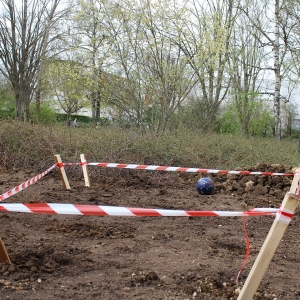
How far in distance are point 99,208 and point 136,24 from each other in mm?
13456

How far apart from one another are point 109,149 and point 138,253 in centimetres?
723

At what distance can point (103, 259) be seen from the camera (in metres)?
4.17

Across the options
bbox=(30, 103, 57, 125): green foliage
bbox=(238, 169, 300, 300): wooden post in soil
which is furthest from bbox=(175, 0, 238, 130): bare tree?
bbox=(238, 169, 300, 300): wooden post in soil

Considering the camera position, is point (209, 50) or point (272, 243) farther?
point (209, 50)

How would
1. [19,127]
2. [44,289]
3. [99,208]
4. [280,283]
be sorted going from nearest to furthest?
[99,208], [44,289], [280,283], [19,127]

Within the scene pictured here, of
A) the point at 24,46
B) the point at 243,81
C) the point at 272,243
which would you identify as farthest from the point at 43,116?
the point at 272,243

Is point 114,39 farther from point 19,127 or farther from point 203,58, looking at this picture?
point 19,127

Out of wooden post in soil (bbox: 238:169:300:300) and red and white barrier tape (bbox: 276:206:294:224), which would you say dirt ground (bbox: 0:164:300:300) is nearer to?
wooden post in soil (bbox: 238:169:300:300)

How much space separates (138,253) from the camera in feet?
14.5

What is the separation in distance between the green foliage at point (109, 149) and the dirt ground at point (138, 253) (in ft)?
11.7

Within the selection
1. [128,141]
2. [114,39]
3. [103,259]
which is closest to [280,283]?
[103,259]

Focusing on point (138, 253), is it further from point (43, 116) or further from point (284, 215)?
point (43, 116)

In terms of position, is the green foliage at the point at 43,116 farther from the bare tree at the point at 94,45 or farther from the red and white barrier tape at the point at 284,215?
the red and white barrier tape at the point at 284,215

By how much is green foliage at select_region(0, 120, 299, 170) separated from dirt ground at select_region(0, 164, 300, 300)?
3581mm
